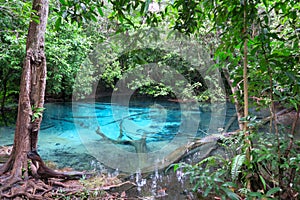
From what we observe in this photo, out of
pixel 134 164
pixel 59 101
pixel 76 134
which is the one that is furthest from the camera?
pixel 59 101

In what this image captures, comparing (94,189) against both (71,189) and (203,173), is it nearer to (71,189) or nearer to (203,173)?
(71,189)

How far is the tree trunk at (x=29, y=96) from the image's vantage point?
6.23ft

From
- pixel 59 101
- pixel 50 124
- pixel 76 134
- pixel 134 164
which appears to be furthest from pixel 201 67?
pixel 59 101

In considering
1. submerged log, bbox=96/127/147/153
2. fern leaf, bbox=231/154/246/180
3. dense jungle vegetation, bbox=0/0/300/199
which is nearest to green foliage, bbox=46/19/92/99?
submerged log, bbox=96/127/147/153

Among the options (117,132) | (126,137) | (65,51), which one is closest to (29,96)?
(126,137)

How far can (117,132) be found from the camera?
4.76 m

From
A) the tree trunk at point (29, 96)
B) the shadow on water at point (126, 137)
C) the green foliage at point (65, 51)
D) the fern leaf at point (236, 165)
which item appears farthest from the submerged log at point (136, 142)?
the fern leaf at point (236, 165)

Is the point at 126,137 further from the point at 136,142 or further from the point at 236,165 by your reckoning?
the point at 236,165

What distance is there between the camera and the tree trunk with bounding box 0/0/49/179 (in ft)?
6.23

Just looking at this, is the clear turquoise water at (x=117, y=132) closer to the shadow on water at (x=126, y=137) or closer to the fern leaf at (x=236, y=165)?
the shadow on water at (x=126, y=137)

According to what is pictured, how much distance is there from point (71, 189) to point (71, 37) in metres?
4.41

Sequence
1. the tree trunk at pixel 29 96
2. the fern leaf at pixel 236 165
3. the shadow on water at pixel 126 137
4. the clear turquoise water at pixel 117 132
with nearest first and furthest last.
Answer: the fern leaf at pixel 236 165 < the tree trunk at pixel 29 96 < the shadow on water at pixel 126 137 < the clear turquoise water at pixel 117 132

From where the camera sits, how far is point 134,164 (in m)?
2.74

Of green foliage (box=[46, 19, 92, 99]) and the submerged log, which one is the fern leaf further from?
green foliage (box=[46, 19, 92, 99])
